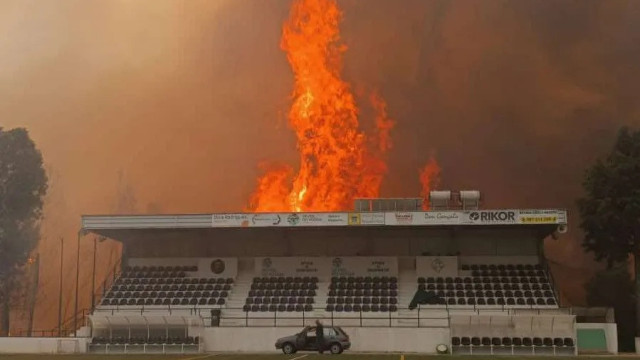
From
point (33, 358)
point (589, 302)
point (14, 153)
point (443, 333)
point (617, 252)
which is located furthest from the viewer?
point (589, 302)

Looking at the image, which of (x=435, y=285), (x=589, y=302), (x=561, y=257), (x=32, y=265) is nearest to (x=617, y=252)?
(x=435, y=285)

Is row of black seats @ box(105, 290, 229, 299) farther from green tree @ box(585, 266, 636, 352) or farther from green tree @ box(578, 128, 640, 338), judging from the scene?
green tree @ box(585, 266, 636, 352)

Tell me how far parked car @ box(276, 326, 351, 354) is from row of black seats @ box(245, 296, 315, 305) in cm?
905

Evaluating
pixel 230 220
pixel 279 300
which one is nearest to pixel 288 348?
pixel 279 300

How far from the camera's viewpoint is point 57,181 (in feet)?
288

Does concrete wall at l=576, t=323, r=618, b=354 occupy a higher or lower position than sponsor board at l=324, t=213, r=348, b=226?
lower

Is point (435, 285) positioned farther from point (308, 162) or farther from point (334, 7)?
point (334, 7)

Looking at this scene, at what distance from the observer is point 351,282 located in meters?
47.5

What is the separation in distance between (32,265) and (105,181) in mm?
15959

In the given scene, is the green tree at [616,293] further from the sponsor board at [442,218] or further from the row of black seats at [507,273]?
the sponsor board at [442,218]

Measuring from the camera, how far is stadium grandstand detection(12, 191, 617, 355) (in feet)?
127

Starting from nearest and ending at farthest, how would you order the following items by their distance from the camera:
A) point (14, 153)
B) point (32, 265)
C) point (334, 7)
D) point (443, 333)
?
point (443, 333), point (14, 153), point (334, 7), point (32, 265)

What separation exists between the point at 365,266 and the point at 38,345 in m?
21.7

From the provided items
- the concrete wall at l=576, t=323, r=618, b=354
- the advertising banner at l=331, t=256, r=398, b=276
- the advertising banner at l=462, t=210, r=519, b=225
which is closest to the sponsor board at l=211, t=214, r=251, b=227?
the advertising banner at l=331, t=256, r=398, b=276
